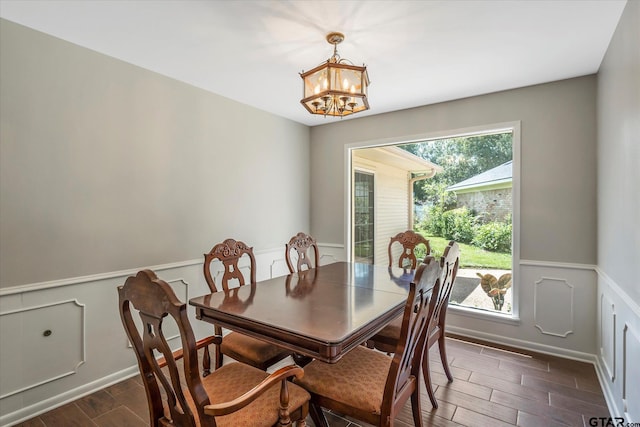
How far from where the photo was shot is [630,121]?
6.01 ft

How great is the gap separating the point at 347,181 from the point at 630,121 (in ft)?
9.75

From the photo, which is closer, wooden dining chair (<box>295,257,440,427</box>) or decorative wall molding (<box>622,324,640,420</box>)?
wooden dining chair (<box>295,257,440,427</box>)

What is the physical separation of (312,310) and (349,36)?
1.88 meters

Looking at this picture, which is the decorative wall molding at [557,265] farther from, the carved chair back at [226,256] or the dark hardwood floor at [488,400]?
the carved chair back at [226,256]

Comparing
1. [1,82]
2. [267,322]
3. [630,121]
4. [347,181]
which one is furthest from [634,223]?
[1,82]

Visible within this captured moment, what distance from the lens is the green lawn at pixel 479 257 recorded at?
3.44 m

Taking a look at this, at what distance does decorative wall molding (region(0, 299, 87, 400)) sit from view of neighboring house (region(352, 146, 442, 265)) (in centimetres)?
318

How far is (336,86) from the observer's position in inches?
76.2

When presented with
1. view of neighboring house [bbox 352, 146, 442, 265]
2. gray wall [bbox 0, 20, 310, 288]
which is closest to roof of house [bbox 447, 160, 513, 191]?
view of neighboring house [bbox 352, 146, 442, 265]

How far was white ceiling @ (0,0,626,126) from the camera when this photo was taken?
6.43ft

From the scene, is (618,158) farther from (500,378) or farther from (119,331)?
(119,331)

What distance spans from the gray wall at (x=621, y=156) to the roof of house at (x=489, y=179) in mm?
774

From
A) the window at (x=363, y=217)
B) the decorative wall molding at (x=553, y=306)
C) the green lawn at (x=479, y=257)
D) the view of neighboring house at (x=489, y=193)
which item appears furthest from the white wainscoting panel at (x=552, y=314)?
the window at (x=363, y=217)

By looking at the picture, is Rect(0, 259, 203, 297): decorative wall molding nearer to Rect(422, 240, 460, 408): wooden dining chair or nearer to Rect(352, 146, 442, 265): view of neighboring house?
Rect(422, 240, 460, 408): wooden dining chair
